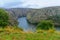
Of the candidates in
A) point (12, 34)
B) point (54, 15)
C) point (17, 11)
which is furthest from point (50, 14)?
point (12, 34)

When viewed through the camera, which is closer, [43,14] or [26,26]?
[26,26]

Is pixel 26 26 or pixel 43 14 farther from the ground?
pixel 26 26

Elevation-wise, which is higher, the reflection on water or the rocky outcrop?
the reflection on water

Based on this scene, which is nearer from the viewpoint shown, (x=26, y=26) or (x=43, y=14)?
(x=26, y=26)

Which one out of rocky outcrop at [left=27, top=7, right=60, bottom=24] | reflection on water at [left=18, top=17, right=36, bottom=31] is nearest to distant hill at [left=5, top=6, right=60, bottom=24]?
rocky outcrop at [left=27, top=7, right=60, bottom=24]

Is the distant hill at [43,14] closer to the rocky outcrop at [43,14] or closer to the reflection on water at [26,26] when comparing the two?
the rocky outcrop at [43,14]

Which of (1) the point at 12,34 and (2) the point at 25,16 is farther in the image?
(2) the point at 25,16

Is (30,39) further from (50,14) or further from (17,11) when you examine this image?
(50,14)

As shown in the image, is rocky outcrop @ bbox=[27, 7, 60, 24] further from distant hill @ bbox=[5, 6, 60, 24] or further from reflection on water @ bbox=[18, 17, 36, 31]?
reflection on water @ bbox=[18, 17, 36, 31]

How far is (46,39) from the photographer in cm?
784

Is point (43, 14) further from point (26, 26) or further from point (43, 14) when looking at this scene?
point (26, 26)


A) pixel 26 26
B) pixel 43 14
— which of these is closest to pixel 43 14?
pixel 43 14

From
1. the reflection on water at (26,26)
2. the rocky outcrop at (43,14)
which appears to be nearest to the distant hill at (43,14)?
the rocky outcrop at (43,14)

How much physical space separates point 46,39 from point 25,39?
2.85 feet
